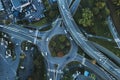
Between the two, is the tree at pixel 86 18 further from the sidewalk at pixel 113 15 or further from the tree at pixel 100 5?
the sidewalk at pixel 113 15

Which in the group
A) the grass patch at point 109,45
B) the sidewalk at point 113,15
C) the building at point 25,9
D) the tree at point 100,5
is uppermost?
the building at point 25,9

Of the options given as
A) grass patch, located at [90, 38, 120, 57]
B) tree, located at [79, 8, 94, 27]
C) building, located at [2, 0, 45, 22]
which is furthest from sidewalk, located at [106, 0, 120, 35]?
building, located at [2, 0, 45, 22]

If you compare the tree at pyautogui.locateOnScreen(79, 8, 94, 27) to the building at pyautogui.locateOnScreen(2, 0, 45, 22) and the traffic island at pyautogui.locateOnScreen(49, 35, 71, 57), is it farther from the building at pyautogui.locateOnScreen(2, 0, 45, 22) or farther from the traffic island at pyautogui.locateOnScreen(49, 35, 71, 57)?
the building at pyautogui.locateOnScreen(2, 0, 45, 22)

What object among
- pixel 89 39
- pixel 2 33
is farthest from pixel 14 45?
pixel 89 39

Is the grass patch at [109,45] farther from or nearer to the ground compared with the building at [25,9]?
nearer to the ground

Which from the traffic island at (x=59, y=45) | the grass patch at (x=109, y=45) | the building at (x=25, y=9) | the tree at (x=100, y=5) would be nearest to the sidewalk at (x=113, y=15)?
the tree at (x=100, y=5)

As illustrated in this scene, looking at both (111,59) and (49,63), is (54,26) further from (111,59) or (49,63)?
(111,59)

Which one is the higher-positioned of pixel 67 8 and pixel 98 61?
pixel 67 8

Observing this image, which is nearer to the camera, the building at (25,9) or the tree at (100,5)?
the tree at (100,5)

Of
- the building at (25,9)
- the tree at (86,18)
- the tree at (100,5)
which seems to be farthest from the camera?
the building at (25,9)

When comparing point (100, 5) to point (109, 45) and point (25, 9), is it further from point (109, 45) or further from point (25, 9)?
point (25, 9)
